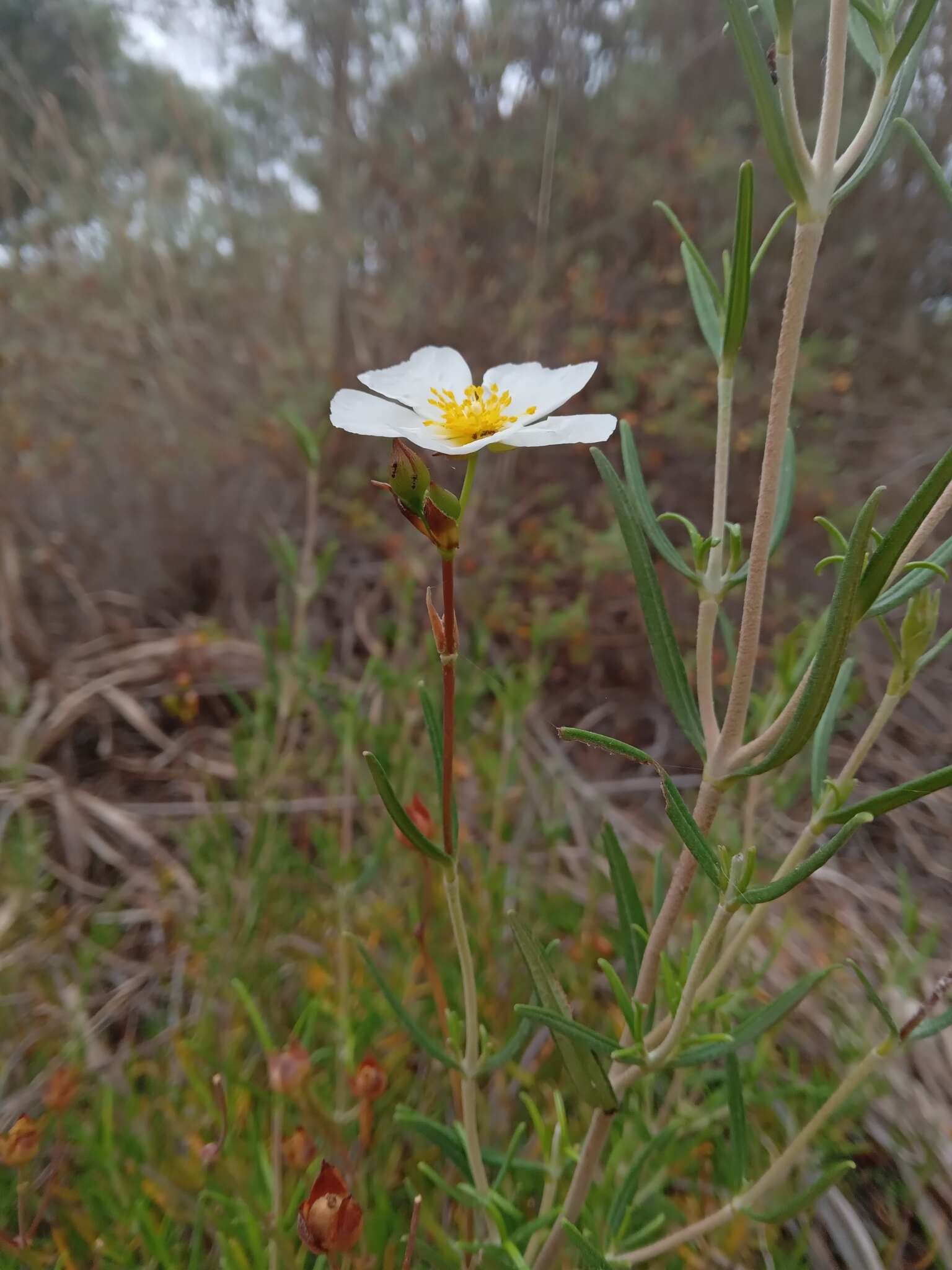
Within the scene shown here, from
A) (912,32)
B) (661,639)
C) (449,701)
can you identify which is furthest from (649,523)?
(912,32)

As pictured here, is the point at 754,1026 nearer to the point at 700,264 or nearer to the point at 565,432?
the point at 565,432

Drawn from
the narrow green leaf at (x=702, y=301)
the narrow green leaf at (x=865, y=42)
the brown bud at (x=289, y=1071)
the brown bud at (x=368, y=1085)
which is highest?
the narrow green leaf at (x=865, y=42)

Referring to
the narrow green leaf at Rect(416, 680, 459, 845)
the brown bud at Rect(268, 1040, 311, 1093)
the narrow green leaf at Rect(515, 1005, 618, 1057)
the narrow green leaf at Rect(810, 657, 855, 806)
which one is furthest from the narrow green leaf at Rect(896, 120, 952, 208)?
the brown bud at Rect(268, 1040, 311, 1093)

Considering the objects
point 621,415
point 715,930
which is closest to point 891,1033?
point 715,930

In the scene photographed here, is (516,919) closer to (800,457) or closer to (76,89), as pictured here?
(800,457)

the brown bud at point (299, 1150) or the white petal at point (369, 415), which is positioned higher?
the white petal at point (369, 415)

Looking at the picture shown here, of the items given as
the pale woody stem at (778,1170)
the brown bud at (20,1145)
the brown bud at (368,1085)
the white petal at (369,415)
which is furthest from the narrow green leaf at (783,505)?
the brown bud at (20,1145)

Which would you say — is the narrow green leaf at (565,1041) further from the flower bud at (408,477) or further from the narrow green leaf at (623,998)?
the flower bud at (408,477)
